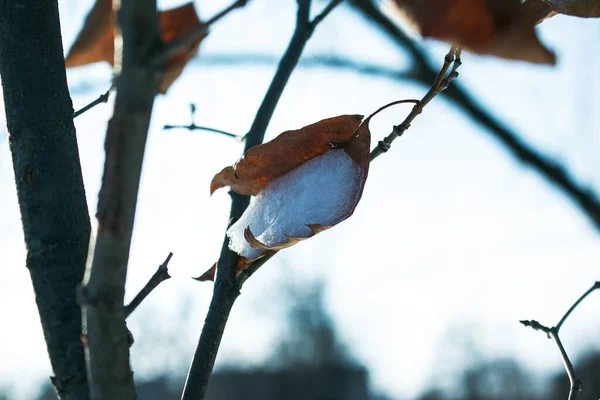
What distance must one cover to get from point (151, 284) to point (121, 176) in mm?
150

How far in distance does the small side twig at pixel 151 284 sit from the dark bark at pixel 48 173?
71 mm

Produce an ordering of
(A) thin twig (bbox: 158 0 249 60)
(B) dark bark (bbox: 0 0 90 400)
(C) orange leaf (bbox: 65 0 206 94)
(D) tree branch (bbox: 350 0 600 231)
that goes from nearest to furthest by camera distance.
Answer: (A) thin twig (bbox: 158 0 249 60) < (B) dark bark (bbox: 0 0 90 400) < (C) orange leaf (bbox: 65 0 206 94) < (D) tree branch (bbox: 350 0 600 231)

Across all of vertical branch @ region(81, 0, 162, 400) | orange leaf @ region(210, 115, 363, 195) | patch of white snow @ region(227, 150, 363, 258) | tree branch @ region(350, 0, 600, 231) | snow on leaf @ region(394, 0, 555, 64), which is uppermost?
tree branch @ region(350, 0, 600, 231)

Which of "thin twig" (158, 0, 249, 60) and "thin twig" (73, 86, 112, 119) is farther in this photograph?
"thin twig" (73, 86, 112, 119)

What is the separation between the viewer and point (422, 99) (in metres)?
0.54

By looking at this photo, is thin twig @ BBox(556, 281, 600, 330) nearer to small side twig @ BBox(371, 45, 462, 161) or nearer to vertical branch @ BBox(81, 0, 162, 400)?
small side twig @ BBox(371, 45, 462, 161)

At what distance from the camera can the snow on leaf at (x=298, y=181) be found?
520 millimetres

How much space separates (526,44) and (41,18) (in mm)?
441

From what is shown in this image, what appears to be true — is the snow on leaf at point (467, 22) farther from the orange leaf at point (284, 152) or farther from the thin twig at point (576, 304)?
the thin twig at point (576, 304)

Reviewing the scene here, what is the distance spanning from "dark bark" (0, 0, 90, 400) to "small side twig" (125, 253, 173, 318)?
0.07 meters

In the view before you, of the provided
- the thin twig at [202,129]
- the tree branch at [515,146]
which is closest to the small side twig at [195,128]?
the thin twig at [202,129]

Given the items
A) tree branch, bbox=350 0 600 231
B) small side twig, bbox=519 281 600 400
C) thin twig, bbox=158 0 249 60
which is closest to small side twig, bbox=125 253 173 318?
thin twig, bbox=158 0 249 60

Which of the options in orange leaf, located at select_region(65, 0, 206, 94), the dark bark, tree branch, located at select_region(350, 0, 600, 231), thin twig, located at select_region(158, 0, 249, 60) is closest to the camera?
thin twig, located at select_region(158, 0, 249, 60)

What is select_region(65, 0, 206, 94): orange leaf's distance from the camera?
0.65 m
